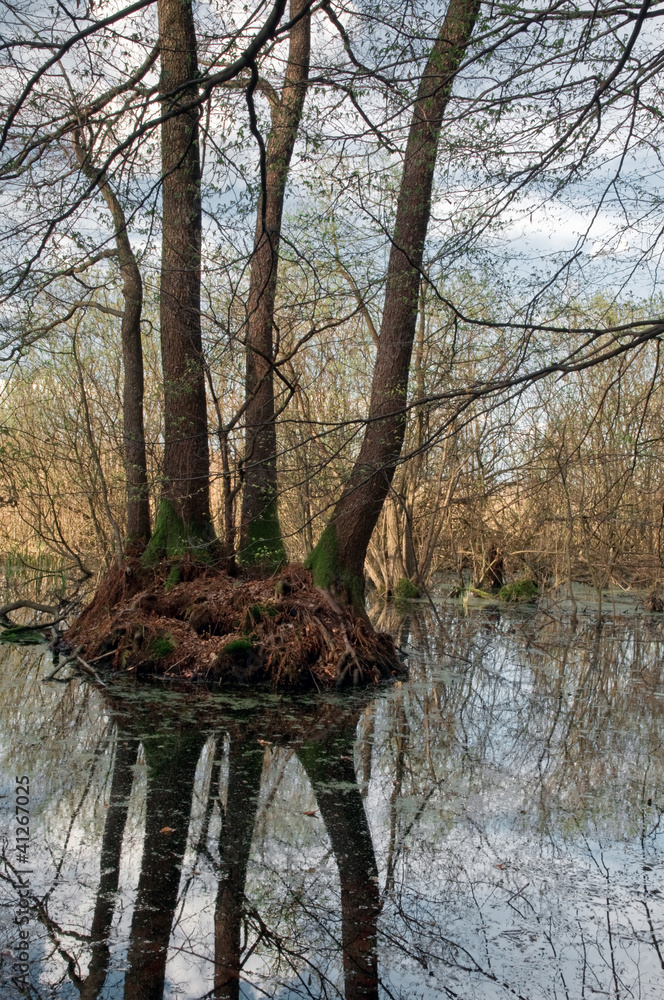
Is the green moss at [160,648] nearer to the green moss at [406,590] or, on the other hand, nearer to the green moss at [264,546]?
the green moss at [264,546]

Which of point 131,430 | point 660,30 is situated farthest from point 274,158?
point 131,430

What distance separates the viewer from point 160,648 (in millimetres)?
8375

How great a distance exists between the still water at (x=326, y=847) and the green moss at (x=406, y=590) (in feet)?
26.0

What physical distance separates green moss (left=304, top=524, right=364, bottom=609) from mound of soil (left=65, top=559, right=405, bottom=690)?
0.12 meters

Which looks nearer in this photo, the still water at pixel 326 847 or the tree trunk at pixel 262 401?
the still water at pixel 326 847

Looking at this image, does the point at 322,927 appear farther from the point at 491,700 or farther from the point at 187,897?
the point at 491,700

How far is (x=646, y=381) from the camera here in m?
14.7

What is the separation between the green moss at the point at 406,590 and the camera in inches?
618

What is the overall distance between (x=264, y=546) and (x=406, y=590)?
638 centimetres

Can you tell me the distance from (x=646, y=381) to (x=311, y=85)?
1043cm

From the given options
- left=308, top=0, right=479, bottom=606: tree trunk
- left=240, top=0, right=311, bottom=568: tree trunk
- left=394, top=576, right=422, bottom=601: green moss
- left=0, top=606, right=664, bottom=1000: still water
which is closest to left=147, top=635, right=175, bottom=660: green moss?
left=0, top=606, right=664, bottom=1000: still water

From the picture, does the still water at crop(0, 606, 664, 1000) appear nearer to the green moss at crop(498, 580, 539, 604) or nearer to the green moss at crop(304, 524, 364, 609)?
the green moss at crop(304, 524, 364, 609)

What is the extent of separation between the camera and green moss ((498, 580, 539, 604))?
16.4 metres

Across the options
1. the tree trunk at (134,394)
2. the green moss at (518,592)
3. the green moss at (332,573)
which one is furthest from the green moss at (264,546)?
the green moss at (518,592)
